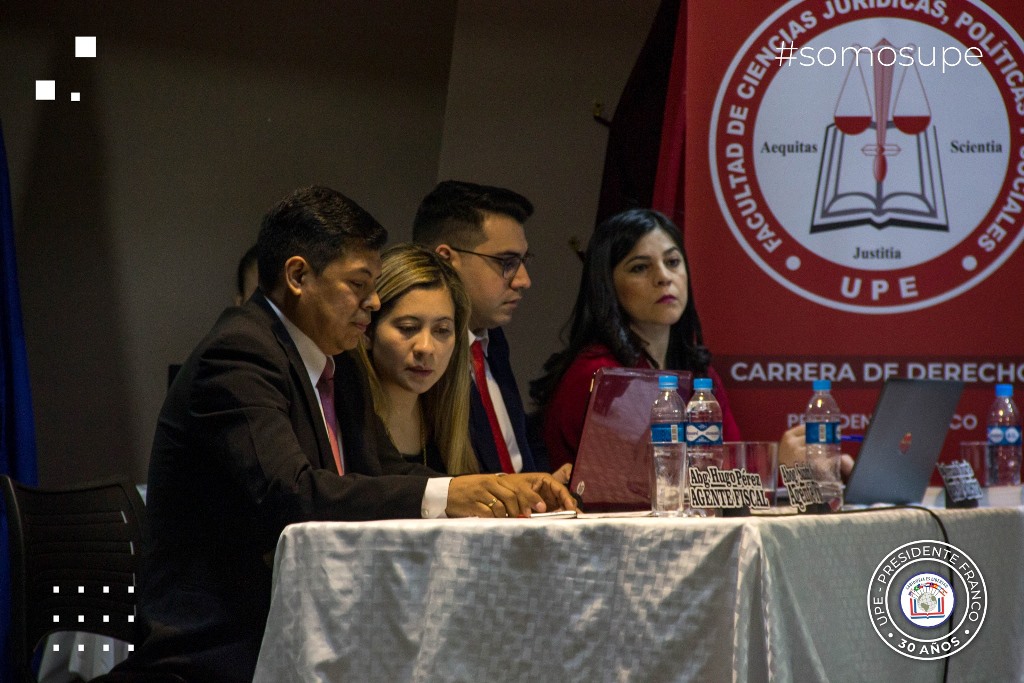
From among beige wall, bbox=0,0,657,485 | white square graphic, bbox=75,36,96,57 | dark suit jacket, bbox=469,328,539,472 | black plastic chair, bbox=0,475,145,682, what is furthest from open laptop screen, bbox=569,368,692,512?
white square graphic, bbox=75,36,96,57

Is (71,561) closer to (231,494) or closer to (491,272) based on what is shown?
(231,494)

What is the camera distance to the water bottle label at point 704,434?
2.04m

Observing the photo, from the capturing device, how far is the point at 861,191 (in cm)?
261

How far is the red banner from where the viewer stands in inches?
103

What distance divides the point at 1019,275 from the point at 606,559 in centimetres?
139

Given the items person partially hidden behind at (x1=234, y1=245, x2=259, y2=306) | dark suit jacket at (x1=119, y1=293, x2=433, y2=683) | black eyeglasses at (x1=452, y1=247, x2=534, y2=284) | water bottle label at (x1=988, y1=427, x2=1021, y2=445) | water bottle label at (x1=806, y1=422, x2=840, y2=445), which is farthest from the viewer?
person partially hidden behind at (x1=234, y1=245, x2=259, y2=306)

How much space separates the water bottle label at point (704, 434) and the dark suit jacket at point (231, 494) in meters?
0.46

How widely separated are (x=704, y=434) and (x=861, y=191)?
87 centimetres

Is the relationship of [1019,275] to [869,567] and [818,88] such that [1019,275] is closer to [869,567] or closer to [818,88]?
[818,88]

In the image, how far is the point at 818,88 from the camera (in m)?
2.64

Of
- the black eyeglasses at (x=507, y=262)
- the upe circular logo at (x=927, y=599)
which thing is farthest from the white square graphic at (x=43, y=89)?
the upe circular logo at (x=927, y=599)

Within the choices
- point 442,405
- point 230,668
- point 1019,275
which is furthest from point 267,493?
point 1019,275

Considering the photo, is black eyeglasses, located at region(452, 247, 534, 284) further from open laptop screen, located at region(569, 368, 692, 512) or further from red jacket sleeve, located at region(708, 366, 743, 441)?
open laptop screen, located at region(569, 368, 692, 512)

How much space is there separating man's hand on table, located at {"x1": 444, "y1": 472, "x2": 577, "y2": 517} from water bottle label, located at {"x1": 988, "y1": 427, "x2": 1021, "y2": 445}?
38.2 inches
